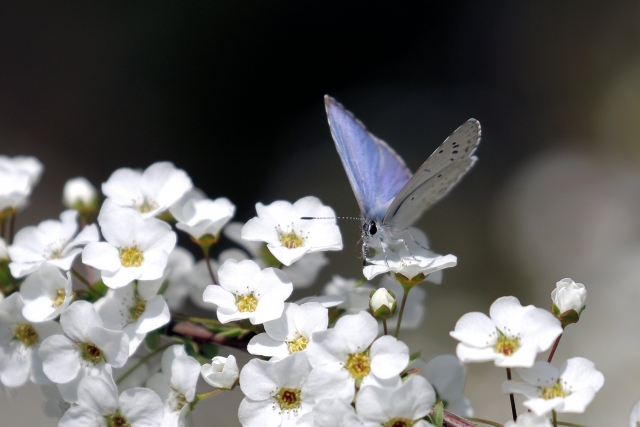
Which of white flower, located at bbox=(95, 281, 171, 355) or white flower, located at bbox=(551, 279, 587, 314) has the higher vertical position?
white flower, located at bbox=(551, 279, 587, 314)

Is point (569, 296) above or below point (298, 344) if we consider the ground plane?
above

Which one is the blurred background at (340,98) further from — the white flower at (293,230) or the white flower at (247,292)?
the white flower at (247,292)

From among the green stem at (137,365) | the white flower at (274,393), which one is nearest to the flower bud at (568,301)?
the white flower at (274,393)

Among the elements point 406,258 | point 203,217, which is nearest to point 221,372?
point 203,217

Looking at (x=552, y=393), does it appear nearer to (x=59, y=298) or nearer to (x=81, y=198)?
(x=59, y=298)

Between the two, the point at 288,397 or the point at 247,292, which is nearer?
the point at 288,397

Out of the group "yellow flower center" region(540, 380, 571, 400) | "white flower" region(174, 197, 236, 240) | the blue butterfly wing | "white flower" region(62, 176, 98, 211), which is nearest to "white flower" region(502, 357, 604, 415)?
"yellow flower center" region(540, 380, 571, 400)

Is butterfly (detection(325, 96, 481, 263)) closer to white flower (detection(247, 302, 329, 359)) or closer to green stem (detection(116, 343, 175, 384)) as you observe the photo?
white flower (detection(247, 302, 329, 359))

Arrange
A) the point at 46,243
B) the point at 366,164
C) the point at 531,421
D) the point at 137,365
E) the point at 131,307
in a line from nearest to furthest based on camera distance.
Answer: the point at 531,421
the point at 131,307
the point at 137,365
the point at 46,243
the point at 366,164
